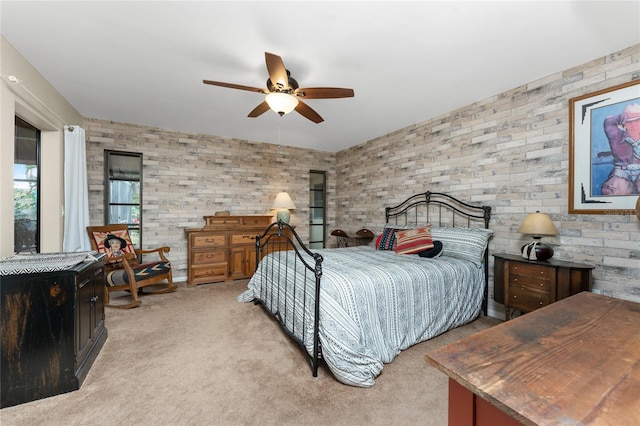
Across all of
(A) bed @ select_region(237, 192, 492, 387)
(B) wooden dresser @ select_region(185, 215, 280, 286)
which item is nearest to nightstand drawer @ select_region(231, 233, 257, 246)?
(B) wooden dresser @ select_region(185, 215, 280, 286)

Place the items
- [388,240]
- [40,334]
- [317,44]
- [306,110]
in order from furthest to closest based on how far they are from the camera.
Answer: [388,240] < [306,110] < [317,44] < [40,334]

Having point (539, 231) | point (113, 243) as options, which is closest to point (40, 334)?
point (113, 243)

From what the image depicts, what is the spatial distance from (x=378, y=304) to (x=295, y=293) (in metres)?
0.71

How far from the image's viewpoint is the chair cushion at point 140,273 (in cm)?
306

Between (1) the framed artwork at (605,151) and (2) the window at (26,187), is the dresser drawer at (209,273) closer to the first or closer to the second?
(2) the window at (26,187)

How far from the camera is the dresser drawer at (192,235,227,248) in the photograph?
4035 millimetres

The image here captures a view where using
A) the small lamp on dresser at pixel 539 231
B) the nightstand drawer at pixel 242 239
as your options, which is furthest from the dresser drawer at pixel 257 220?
the small lamp on dresser at pixel 539 231

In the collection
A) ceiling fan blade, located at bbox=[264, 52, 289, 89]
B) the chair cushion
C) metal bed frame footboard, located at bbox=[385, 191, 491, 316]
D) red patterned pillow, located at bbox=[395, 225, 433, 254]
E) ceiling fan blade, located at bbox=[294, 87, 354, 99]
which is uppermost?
ceiling fan blade, located at bbox=[264, 52, 289, 89]

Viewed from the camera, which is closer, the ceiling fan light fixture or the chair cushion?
the ceiling fan light fixture

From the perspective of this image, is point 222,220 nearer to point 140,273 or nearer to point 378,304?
point 140,273

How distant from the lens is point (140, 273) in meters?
3.20

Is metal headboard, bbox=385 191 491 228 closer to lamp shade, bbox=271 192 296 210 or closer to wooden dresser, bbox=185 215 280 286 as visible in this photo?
lamp shade, bbox=271 192 296 210

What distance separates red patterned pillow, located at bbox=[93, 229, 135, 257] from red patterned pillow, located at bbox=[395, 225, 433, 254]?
3.48m

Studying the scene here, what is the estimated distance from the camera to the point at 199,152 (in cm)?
448
